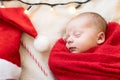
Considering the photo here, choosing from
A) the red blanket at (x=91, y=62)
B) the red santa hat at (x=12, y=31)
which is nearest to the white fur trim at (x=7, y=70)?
the red santa hat at (x=12, y=31)

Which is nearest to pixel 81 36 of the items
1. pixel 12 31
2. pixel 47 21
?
pixel 47 21

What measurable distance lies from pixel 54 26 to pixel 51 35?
0.16 ft

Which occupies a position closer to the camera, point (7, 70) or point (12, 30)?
point (7, 70)

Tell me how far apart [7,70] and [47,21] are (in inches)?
12.7

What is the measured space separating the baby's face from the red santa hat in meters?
0.17

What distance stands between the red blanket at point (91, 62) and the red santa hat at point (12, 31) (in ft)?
0.51

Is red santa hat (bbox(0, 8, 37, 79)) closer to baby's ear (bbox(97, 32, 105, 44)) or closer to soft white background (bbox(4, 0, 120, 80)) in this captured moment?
soft white background (bbox(4, 0, 120, 80))

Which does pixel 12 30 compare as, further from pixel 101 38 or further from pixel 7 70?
pixel 101 38

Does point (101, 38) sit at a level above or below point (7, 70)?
above

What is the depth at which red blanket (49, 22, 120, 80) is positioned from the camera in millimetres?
1230

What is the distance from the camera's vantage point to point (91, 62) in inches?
49.5

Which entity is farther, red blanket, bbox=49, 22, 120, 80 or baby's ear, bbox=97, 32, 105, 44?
baby's ear, bbox=97, 32, 105, 44

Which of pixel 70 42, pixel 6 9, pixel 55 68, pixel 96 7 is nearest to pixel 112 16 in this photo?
pixel 96 7

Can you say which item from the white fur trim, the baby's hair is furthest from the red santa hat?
the baby's hair
